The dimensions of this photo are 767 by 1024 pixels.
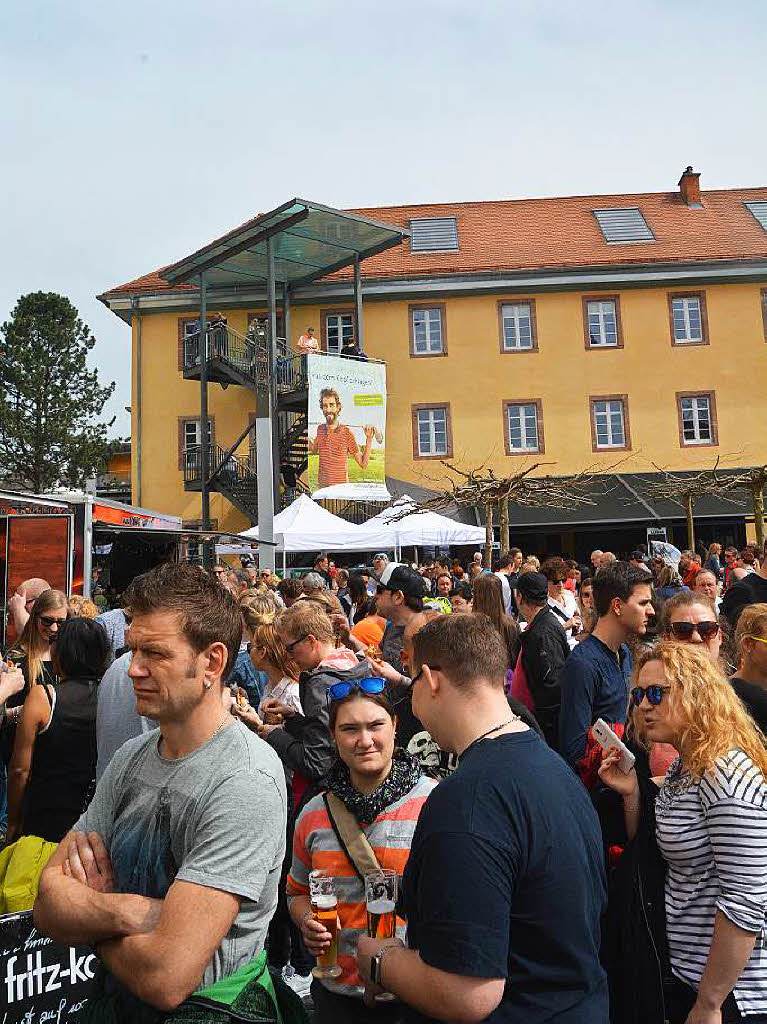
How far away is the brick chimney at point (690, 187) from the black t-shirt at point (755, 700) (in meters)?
33.6

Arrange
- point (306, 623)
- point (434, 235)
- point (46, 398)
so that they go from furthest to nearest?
point (46, 398), point (434, 235), point (306, 623)

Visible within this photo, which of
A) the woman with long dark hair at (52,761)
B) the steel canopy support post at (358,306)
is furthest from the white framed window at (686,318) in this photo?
the woman with long dark hair at (52,761)

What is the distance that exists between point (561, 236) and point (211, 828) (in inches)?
1255

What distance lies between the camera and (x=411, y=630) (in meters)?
5.06

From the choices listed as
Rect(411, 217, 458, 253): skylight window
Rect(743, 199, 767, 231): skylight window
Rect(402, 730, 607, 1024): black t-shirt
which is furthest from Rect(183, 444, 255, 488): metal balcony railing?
Rect(402, 730, 607, 1024): black t-shirt

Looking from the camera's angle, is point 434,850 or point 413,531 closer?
point 434,850

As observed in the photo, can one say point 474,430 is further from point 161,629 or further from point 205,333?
point 161,629

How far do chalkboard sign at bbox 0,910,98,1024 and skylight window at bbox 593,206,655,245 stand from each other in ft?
101

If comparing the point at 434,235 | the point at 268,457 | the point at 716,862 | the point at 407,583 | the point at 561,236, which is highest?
the point at 434,235

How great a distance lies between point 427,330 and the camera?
28672 millimetres

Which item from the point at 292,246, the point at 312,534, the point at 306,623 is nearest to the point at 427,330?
the point at 292,246

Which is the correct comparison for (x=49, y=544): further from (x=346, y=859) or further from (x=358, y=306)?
(x=358, y=306)

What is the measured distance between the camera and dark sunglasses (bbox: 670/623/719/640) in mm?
3789

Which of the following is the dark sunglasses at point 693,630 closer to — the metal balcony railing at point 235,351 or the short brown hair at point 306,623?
the short brown hair at point 306,623
